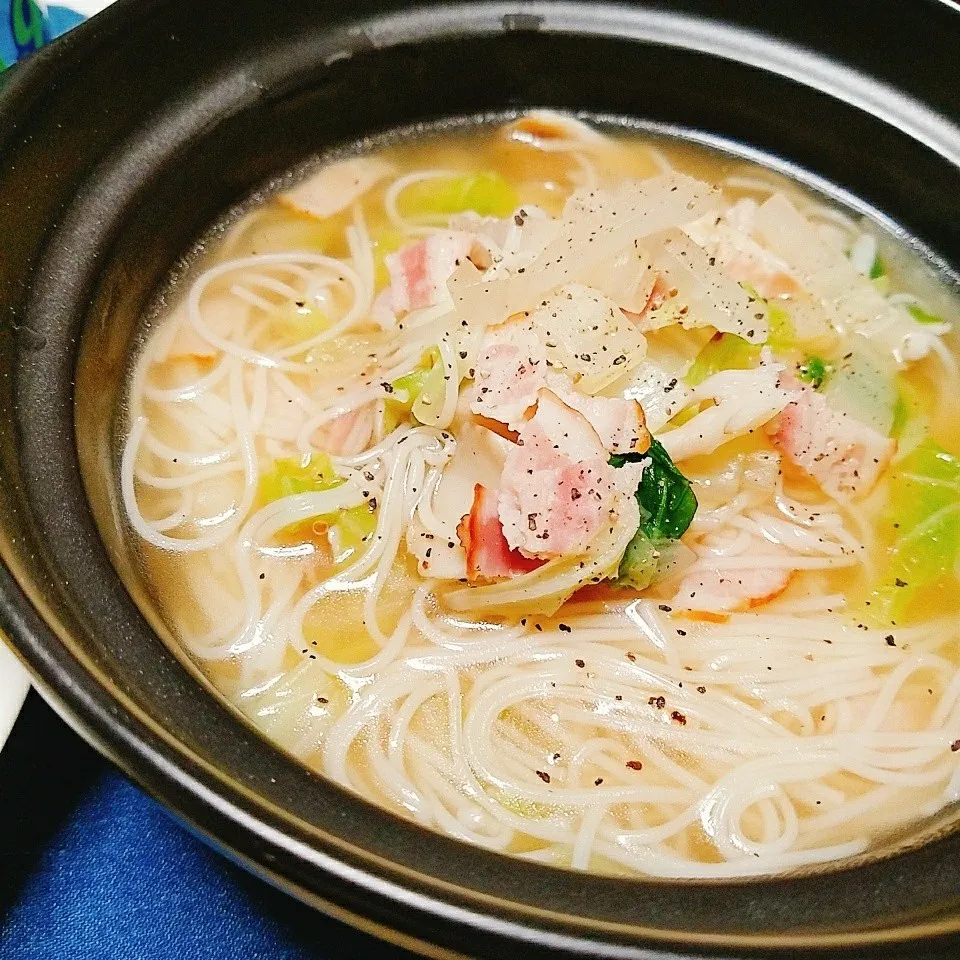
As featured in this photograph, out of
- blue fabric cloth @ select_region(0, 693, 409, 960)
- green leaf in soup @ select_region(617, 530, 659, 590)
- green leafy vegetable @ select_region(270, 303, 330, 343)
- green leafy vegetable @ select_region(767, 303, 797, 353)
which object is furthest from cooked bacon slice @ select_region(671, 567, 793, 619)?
green leafy vegetable @ select_region(270, 303, 330, 343)

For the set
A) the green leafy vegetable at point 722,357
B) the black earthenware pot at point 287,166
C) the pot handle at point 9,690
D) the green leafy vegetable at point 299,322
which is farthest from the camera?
the green leafy vegetable at point 299,322

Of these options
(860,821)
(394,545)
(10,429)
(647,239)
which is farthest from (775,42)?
(10,429)

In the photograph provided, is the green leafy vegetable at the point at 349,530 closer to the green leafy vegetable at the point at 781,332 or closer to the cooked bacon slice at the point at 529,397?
the cooked bacon slice at the point at 529,397

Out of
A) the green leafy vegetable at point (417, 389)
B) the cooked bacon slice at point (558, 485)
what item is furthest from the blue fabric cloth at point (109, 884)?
the green leafy vegetable at point (417, 389)

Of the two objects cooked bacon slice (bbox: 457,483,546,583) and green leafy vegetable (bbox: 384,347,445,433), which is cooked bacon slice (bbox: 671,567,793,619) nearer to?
cooked bacon slice (bbox: 457,483,546,583)

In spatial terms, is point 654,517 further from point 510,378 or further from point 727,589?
point 510,378

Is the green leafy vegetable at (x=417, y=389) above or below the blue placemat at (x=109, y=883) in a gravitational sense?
above
